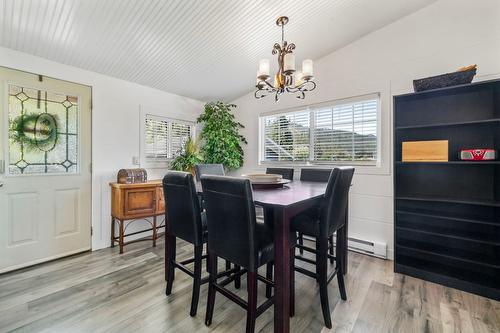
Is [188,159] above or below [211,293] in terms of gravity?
above

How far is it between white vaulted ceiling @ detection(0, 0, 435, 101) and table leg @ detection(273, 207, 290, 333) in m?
2.06

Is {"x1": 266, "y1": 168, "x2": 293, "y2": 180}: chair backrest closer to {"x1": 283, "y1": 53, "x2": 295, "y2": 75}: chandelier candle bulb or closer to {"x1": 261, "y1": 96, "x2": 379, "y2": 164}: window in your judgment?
{"x1": 261, "y1": 96, "x2": 379, "y2": 164}: window

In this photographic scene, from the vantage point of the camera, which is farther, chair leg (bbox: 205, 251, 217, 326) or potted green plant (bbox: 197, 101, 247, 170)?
potted green plant (bbox: 197, 101, 247, 170)

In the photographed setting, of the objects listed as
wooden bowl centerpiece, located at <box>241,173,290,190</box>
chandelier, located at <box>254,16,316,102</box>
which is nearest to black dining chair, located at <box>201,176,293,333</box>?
wooden bowl centerpiece, located at <box>241,173,290,190</box>

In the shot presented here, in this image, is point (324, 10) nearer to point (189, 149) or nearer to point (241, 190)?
point (241, 190)

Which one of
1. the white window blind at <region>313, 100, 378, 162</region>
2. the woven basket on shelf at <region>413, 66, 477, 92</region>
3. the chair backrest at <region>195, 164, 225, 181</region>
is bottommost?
the chair backrest at <region>195, 164, 225, 181</region>

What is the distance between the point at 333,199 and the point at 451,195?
1.66 meters

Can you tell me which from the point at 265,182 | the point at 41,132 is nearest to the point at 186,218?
the point at 265,182

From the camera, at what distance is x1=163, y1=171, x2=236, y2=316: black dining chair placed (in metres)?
1.74

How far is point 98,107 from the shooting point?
300 cm

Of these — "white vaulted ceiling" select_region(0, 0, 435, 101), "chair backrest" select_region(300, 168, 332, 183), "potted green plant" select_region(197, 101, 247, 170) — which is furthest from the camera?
"potted green plant" select_region(197, 101, 247, 170)

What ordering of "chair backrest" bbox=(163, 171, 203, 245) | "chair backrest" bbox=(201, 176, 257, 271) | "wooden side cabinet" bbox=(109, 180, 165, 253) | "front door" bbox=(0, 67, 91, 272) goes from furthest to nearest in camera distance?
"wooden side cabinet" bbox=(109, 180, 165, 253) < "front door" bbox=(0, 67, 91, 272) < "chair backrest" bbox=(163, 171, 203, 245) < "chair backrest" bbox=(201, 176, 257, 271)

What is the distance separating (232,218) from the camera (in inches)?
56.3

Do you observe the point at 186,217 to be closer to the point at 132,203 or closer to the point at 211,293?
the point at 211,293
